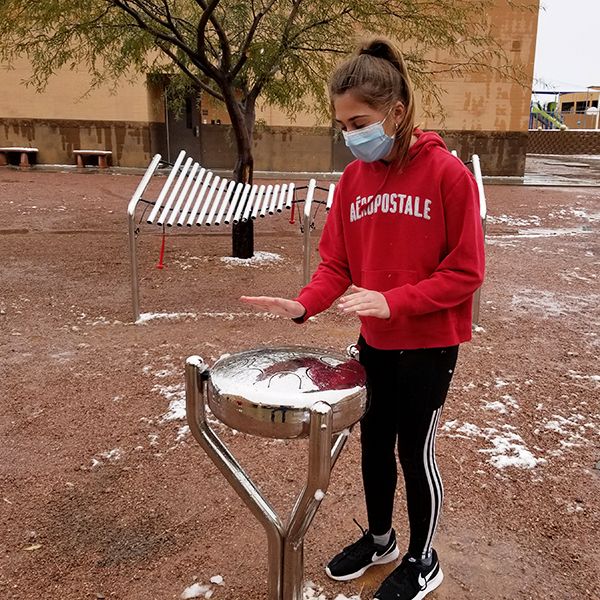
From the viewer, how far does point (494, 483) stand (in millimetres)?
2770

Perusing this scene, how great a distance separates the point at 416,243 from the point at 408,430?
564mm

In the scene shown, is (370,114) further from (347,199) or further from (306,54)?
(306,54)

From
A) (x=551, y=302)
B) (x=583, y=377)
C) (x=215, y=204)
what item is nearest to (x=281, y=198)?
(x=215, y=204)

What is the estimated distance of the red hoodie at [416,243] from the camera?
1.66 metres

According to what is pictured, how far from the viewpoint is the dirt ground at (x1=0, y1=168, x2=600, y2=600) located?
87.7 inches

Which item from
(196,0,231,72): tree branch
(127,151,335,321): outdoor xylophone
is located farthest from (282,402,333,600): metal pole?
(196,0,231,72): tree branch

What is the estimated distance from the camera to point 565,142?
112 ft

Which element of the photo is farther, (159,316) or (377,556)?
(159,316)

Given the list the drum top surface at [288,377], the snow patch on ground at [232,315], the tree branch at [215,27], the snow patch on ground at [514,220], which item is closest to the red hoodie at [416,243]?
the drum top surface at [288,377]

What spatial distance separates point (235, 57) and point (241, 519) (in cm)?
622

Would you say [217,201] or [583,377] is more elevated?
[217,201]

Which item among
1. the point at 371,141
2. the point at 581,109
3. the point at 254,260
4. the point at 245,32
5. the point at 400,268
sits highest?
the point at 581,109

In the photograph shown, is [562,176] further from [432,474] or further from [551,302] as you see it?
[432,474]

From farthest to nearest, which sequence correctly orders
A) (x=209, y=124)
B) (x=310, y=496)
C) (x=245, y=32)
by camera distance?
1. (x=209, y=124)
2. (x=245, y=32)
3. (x=310, y=496)
